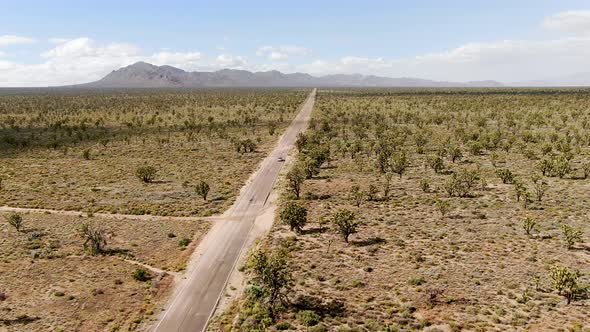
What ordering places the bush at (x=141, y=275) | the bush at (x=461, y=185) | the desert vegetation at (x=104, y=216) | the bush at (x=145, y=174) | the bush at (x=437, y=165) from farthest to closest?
the bush at (x=437, y=165) → the bush at (x=145, y=174) → the bush at (x=461, y=185) → the bush at (x=141, y=275) → the desert vegetation at (x=104, y=216)

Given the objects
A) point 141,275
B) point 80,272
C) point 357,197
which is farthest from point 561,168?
point 80,272

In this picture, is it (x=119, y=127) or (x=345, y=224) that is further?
(x=119, y=127)

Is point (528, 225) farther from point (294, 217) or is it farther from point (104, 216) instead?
point (104, 216)

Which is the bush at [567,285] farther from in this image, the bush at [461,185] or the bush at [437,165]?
the bush at [437,165]

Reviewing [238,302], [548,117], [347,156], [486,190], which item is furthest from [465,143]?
[238,302]

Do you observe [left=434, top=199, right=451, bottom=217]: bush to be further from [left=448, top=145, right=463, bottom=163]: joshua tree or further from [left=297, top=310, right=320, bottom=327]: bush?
[left=448, top=145, right=463, bottom=163]: joshua tree

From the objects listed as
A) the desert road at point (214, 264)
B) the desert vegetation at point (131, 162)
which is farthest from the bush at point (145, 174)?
the desert road at point (214, 264)
